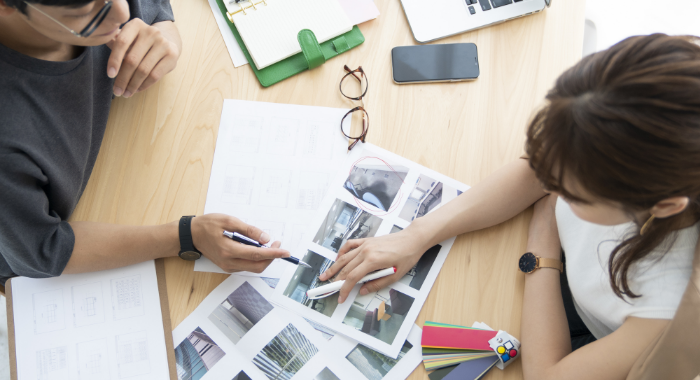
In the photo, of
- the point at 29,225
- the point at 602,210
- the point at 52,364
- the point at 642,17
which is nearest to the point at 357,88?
the point at 602,210

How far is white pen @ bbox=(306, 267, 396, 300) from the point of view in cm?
81

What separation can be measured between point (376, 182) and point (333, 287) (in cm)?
23

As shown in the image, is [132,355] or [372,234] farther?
[372,234]

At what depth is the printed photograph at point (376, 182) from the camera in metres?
0.89

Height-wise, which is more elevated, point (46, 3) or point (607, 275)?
point (46, 3)

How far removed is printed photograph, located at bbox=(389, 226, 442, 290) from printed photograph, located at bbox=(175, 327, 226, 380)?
1.22 ft

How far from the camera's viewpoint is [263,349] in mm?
786

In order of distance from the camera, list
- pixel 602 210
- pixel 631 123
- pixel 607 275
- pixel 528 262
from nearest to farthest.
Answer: pixel 631 123 < pixel 602 210 < pixel 607 275 < pixel 528 262

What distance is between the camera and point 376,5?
1032 mm

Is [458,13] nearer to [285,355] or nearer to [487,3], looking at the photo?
[487,3]

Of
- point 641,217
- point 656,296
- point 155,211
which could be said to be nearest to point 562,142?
point 641,217

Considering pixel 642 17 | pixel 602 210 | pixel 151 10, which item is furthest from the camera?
pixel 642 17

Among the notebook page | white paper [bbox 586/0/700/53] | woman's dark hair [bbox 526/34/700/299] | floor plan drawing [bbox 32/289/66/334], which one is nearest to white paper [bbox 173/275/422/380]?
floor plan drawing [bbox 32/289/66/334]

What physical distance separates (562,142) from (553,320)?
14.7 inches
